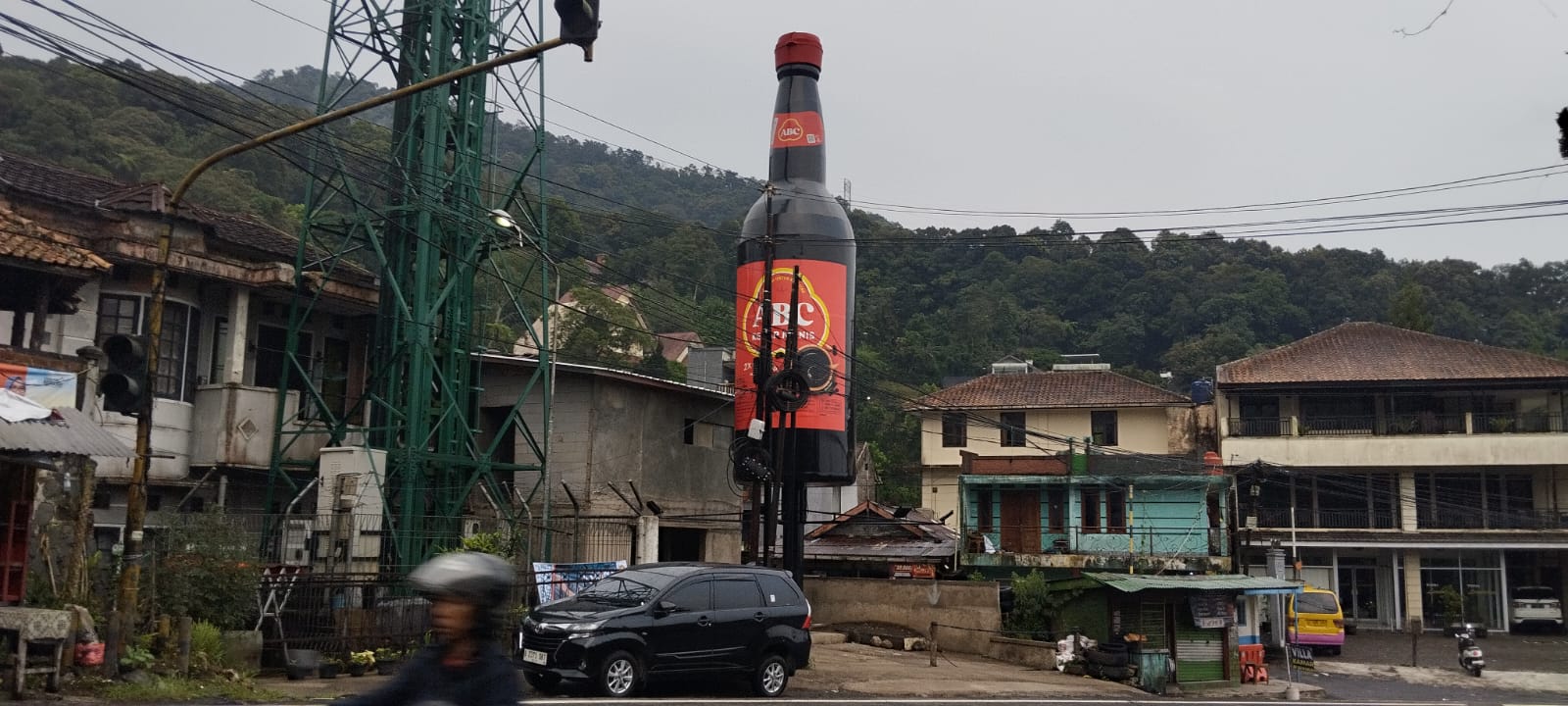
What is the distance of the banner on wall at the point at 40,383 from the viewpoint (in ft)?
50.7

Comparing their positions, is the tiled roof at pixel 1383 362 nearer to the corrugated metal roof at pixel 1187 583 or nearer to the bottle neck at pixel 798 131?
the corrugated metal roof at pixel 1187 583

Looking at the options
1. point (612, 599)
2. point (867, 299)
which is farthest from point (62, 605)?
point (867, 299)

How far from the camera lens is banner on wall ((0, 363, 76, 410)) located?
1545 centimetres

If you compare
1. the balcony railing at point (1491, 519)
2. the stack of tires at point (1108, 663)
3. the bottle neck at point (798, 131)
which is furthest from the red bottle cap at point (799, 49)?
the balcony railing at point (1491, 519)

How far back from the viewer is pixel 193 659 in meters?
15.5

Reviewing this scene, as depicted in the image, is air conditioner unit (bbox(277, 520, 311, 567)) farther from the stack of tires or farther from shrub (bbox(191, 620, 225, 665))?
the stack of tires

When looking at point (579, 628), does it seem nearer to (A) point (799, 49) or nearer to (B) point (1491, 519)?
(A) point (799, 49)

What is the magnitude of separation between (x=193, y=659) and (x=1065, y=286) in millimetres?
73549

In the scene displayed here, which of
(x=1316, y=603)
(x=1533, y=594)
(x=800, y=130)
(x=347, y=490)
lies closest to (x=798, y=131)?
(x=800, y=130)

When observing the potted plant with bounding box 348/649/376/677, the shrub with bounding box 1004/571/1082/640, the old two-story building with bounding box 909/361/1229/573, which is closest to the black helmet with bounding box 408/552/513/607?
the potted plant with bounding box 348/649/376/677

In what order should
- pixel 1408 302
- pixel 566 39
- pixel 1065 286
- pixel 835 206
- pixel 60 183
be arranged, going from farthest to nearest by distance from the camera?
1. pixel 1065 286
2. pixel 1408 302
3. pixel 835 206
4. pixel 60 183
5. pixel 566 39

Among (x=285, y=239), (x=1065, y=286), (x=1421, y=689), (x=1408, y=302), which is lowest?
(x=1421, y=689)

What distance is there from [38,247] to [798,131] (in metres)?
16.9

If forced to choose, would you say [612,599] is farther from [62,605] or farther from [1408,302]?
[1408,302]
